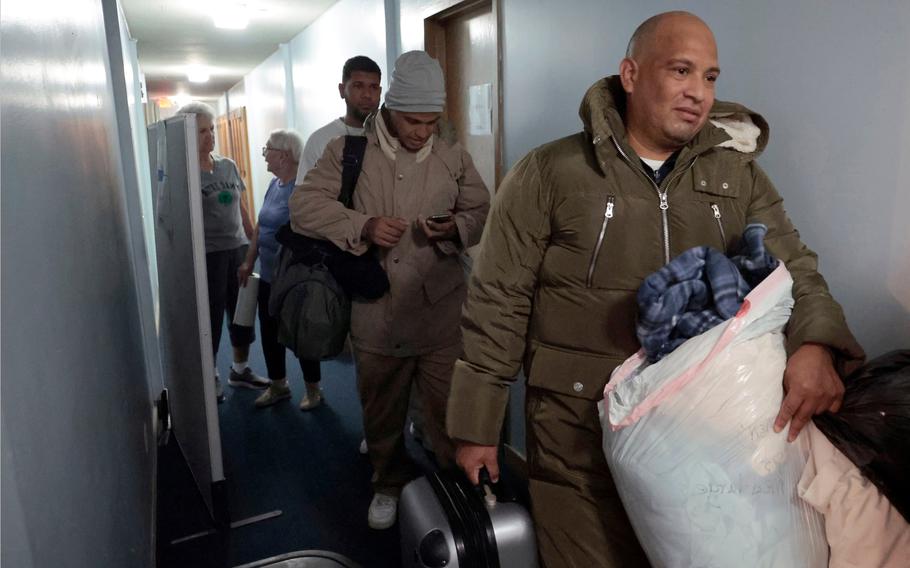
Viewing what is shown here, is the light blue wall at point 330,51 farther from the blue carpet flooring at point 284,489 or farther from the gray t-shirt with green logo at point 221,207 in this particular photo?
the blue carpet flooring at point 284,489

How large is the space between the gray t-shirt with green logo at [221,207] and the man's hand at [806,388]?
297cm

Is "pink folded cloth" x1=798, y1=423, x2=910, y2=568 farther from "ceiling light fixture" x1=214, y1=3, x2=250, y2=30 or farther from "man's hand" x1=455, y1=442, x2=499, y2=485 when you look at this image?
"ceiling light fixture" x1=214, y1=3, x2=250, y2=30

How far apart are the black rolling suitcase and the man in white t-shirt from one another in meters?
1.86

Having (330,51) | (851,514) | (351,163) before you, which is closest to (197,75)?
(330,51)

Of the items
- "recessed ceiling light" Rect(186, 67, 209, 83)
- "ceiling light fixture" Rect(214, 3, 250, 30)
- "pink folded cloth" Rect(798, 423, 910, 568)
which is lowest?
"pink folded cloth" Rect(798, 423, 910, 568)

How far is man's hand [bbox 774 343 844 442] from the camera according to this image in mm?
1050

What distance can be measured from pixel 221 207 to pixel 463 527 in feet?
8.54

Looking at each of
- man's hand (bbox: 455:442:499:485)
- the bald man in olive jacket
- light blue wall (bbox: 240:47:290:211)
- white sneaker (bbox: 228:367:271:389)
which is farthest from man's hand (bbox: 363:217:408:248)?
light blue wall (bbox: 240:47:290:211)

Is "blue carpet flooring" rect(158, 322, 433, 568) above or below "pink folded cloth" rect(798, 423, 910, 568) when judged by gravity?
below

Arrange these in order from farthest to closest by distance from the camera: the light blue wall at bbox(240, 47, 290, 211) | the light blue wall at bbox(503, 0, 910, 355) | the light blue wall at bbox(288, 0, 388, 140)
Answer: the light blue wall at bbox(240, 47, 290, 211) → the light blue wall at bbox(288, 0, 388, 140) → the light blue wall at bbox(503, 0, 910, 355)

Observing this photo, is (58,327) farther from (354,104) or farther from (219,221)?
(219,221)

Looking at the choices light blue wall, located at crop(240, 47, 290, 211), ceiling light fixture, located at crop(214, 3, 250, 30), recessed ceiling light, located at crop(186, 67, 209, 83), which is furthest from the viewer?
recessed ceiling light, located at crop(186, 67, 209, 83)

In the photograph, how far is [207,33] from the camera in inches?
262

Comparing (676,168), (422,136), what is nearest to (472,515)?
(676,168)
